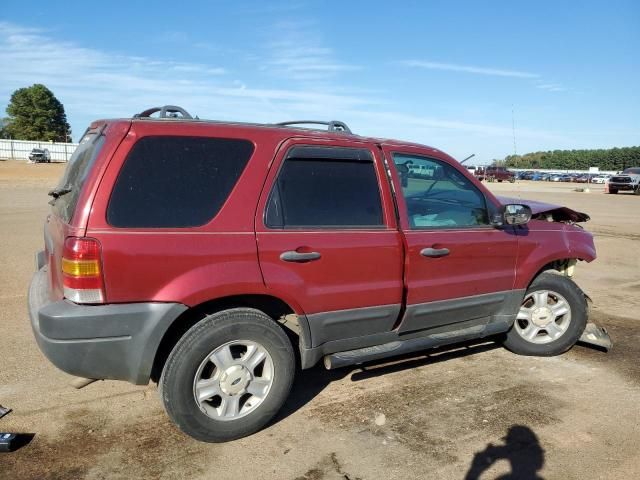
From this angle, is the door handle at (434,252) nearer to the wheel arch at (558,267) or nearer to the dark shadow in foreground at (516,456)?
the wheel arch at (558,267)

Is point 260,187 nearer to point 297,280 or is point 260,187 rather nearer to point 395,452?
point 297,280

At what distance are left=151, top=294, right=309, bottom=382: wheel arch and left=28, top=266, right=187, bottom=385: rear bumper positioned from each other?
105 mm

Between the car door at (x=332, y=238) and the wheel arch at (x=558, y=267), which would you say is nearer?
the car door at (x=332, y=238)

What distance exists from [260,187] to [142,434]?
1698 mm

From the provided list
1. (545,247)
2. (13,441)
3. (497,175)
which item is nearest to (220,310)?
(13,441)

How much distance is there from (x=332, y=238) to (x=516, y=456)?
170cm

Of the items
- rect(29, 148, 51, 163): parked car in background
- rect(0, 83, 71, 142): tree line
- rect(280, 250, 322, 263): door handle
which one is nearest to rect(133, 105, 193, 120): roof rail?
rect(280, 250, 322, 263): door handle

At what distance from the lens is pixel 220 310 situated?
3.19m

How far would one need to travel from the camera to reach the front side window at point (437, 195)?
3867 mm

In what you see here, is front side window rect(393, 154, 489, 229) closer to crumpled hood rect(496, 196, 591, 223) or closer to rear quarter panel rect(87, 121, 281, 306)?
crumpled hood rect(496, 196, 591, 223)

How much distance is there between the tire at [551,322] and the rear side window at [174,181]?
2905mm

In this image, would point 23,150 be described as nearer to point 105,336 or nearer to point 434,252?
point 105,336

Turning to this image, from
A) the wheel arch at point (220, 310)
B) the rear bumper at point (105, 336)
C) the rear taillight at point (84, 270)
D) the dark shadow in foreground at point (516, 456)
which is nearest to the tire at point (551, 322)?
the dark shadow in foreground at point (516, 456)

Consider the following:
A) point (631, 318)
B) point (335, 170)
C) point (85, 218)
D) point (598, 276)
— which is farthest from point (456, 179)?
point (598, 276)
